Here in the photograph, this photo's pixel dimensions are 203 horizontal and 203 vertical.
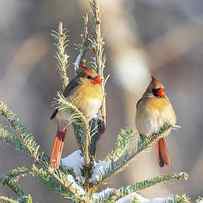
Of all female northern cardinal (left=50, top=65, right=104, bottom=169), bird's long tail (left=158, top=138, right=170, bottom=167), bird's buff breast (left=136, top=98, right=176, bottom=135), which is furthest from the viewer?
bird's buff breast (left=136, top=98, right=176, bottom=135)

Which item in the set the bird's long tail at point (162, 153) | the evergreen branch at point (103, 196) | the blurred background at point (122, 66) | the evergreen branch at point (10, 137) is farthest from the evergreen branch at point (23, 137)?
the blurred background at point (122, 66)

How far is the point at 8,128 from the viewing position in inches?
63.7

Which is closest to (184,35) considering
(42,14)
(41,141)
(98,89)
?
(42,14)

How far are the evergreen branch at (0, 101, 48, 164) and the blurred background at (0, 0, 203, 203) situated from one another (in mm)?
4247

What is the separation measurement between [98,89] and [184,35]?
6.02m

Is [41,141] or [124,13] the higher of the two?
[124,13]

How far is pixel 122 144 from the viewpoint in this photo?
1.52 m

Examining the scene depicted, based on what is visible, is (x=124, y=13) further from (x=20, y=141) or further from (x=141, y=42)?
(x=20, y=141)

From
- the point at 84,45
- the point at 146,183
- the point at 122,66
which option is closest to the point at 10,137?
the point at 146,183

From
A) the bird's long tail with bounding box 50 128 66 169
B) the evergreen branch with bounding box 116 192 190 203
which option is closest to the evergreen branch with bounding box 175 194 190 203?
the evergreen branch with bounding box 116 192 190 203

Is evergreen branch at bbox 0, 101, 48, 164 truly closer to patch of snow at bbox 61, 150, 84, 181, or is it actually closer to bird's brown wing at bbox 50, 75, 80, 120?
patch of snow at bbox 61, 150, 84, 181

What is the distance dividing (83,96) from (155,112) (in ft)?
0.84

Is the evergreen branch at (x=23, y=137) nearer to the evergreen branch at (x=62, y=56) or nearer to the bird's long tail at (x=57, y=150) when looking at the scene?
the bird's long tail at (x=57, y=150)

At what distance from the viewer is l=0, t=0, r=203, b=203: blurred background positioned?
6184 mm
